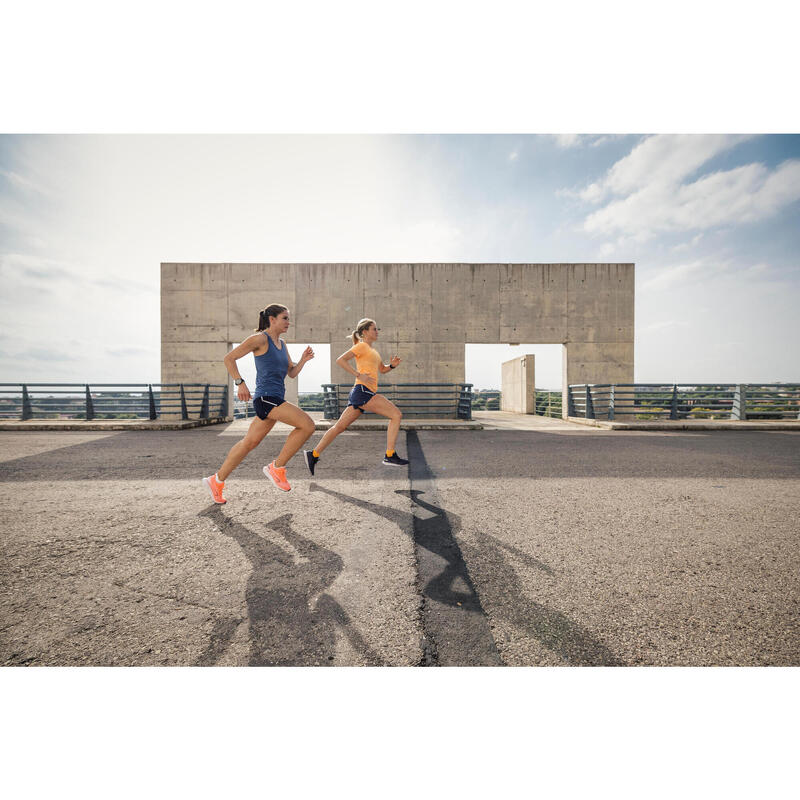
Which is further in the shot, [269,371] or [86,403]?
[86,403]

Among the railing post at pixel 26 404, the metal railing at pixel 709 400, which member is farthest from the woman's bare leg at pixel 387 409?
the railing post at pixel 26 404

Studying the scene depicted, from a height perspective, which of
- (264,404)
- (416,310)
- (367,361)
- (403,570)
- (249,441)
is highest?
(416,310)

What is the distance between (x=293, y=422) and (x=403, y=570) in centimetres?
180

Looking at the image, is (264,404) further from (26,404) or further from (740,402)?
(740,402)

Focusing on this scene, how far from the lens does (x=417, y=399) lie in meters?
12.2

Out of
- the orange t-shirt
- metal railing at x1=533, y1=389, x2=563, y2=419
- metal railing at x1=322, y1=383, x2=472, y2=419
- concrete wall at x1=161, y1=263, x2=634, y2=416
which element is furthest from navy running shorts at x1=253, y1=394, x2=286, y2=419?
metal railing at x1=533, y1=389, x2=563, y2=419

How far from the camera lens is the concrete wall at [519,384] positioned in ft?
61.7

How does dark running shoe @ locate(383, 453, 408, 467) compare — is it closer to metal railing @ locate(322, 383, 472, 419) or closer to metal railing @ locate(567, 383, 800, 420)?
metal railing @ locate(322, 383, 472, 419)

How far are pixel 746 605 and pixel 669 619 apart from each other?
1.49ft

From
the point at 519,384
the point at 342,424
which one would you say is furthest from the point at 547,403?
the point at 342,424

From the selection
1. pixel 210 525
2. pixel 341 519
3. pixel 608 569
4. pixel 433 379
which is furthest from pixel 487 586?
pixel 433 379

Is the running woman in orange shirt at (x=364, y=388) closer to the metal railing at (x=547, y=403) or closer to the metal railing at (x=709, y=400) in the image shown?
the metal railing at (x=709, y=400)

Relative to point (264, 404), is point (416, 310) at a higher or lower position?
higher

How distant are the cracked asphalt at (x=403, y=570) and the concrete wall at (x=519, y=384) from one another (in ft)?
47.7
